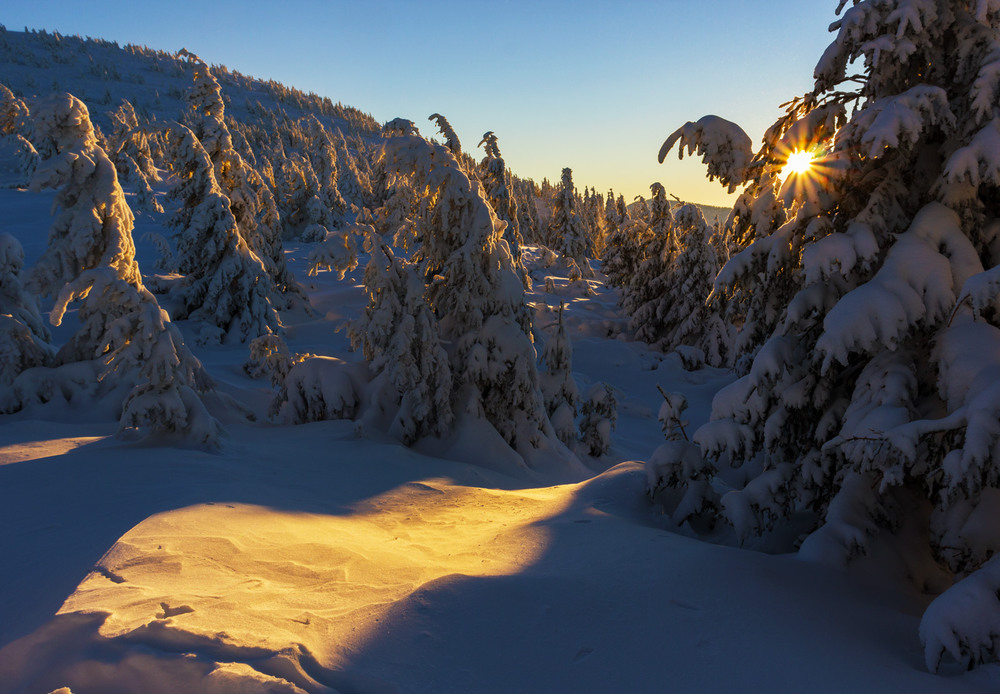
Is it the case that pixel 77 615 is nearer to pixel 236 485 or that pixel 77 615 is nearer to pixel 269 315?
pixel 236 485

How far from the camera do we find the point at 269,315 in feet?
66.6

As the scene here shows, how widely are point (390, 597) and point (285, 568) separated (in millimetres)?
990

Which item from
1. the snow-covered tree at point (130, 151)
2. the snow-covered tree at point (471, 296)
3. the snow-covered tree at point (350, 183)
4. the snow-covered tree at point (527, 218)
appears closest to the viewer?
the snow-covered tree at point (471, 296)

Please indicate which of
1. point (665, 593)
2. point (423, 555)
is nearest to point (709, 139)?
point (665, 593)

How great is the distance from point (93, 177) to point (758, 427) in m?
12.5

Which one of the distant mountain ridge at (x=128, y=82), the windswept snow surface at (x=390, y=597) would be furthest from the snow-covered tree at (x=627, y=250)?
the distant mountain ridge at (x=128, y=82)

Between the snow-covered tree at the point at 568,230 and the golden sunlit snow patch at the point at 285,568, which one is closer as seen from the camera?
the golden sunlit snow patch at the point at 285,568

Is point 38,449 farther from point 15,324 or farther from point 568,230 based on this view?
point 568,230

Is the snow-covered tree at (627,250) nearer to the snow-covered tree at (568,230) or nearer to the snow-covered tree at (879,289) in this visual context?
the snow-covered tree at (568,230)

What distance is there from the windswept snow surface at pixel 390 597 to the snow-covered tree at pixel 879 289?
929mm

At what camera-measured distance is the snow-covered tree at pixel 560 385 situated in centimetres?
1426

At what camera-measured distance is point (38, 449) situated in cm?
680

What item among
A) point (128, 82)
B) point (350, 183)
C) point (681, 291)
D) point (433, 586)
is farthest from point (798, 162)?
point (128, 82)

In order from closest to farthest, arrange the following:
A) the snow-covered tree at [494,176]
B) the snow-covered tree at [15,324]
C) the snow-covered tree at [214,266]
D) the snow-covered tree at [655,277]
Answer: the snow-covered tree at [15,324] < the snow-covered tree at [494,176] < the snow-covered tree at [214,266] < the snow-covered tree at [655,277]
